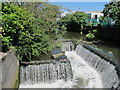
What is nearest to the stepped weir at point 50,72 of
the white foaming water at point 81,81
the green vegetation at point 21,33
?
the white foaming water at point 81,81

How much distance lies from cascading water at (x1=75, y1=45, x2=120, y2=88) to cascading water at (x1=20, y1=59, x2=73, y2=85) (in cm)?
166

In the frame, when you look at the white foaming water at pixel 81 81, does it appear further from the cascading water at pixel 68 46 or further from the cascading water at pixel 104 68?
the cascading water at pixel 68 46

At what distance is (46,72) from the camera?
7.07 m

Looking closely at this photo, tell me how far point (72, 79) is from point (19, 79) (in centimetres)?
253

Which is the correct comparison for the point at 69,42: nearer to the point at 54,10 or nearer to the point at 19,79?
the point at 54,10

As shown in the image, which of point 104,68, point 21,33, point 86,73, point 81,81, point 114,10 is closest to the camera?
point 21,33

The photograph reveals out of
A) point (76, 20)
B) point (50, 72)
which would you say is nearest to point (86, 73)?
point (50, 72)

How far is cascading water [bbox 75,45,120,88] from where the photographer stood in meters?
6.10

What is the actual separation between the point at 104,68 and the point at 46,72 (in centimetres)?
294

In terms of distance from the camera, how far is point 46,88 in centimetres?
658

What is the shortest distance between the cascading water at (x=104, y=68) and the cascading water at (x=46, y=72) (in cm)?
166

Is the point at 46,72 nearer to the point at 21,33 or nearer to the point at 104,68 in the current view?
the point at 21,33

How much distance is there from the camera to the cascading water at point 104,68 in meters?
6.10

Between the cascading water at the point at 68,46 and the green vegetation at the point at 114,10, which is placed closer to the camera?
the green vegetation at the point at 114,10
